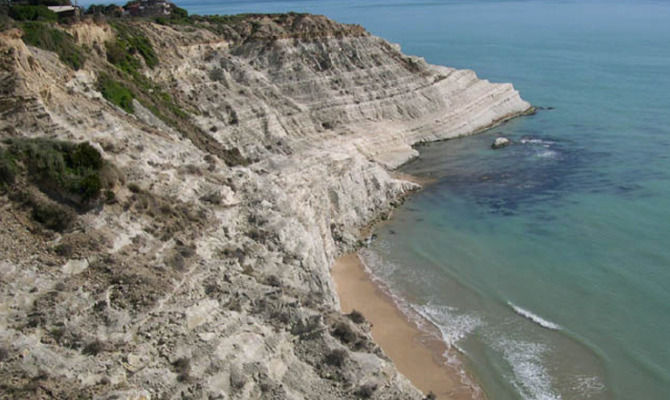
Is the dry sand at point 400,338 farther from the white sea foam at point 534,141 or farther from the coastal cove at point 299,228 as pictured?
the white sea foam at point 534,141

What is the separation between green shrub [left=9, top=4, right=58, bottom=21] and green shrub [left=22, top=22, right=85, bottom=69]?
765 centimetres

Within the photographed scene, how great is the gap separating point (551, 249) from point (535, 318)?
7.60m

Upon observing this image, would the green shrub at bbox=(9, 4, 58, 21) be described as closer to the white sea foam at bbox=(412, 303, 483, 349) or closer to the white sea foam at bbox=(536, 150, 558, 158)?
the white sea foam at bbox=(412, 303, 483, 349)

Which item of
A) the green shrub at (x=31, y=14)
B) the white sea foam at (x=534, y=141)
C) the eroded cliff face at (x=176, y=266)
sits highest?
the green shrub at (x=31, y=14)

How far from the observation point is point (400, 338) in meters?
26.5

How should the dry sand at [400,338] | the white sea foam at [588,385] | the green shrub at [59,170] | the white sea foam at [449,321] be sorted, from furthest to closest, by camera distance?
the white sea foam at [449,321] < the dry sand at [400,338] < the white sea foam at [588,385] < the green shrub at [59,170]

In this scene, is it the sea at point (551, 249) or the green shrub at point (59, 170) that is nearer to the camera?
the green shrub at point (59, 170)

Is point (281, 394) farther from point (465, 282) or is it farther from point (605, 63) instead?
point (605, 63)

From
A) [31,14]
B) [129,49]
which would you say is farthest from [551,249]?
[31,14]

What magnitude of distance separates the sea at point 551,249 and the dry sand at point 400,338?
0.81 metres

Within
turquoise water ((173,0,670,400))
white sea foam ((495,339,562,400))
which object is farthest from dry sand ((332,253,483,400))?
white sea foam ((495,339,562,400))

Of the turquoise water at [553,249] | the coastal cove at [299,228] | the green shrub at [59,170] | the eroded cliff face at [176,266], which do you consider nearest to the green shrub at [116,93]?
the coastal cove at [299,228]

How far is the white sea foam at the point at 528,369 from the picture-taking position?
22.7 meters

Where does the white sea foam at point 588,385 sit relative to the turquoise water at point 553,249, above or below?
below
